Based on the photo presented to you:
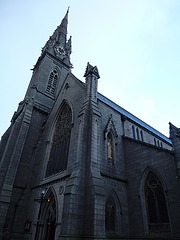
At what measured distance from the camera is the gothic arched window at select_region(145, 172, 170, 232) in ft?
Answer: 37.5

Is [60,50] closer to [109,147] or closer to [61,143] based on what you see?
[61,143]

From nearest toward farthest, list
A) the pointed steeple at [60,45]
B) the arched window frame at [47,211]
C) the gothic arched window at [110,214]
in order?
the gothic arched window at [110,214]
the arched window frame at [47,211]
the pointed steeple at [60,45]

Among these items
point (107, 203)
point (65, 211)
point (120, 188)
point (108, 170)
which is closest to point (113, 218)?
point (107, 203)

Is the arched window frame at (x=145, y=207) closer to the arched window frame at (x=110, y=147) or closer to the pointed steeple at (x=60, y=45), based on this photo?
the arched window frame at (x=110, y=147)

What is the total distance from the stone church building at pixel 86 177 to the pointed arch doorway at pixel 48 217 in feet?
0.23

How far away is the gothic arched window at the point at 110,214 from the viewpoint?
1223 centimetres

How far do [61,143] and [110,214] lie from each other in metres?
7.80

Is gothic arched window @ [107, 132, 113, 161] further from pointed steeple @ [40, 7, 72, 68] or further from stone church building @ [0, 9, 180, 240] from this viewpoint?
pointed steeple @ [40, 7, 72, 68]

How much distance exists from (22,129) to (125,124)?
1185cm

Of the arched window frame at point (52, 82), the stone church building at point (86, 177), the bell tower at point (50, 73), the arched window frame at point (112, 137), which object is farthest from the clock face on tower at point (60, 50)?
the arched window frame at point (112, 137)

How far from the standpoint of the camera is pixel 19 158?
18422 millimetres

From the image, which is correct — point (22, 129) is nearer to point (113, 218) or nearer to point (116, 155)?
point (116, 155)

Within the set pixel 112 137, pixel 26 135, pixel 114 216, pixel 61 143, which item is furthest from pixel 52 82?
pixel 114 216

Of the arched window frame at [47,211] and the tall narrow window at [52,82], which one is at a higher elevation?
the tall narrow window at [52,82]
